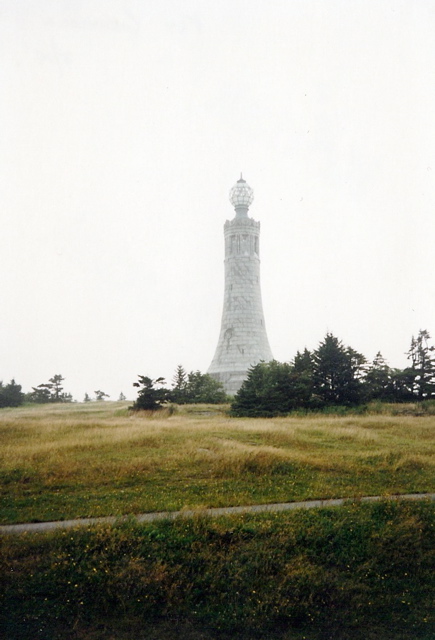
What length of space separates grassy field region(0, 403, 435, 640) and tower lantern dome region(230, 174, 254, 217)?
210ft

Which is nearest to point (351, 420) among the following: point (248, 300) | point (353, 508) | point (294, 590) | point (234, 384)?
point (353, 508)

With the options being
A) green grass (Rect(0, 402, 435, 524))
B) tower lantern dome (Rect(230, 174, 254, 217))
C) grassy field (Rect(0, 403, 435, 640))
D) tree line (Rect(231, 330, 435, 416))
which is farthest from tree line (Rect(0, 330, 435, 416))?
tower lantern dome (Rect(230, 174, 254, 217))

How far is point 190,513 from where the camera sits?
9.77 meters

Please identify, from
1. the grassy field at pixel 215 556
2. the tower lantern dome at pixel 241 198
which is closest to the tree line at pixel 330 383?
the grassy field at pixel 215 556

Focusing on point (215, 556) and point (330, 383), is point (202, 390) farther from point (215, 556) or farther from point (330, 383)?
point (215, 556)

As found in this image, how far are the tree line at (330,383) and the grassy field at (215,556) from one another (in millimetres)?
20370

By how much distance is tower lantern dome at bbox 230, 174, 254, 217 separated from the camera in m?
74.4

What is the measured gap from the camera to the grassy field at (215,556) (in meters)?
7.15

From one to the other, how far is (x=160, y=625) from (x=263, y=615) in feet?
5.42

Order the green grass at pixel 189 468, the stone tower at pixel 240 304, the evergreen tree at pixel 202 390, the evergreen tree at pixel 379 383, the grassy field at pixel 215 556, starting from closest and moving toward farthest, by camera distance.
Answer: the grassy field at pixel 215 556
the green grass at pixel 189 468
the evergreen tree at pixel 379 383
the evergreen tree at pixel 202 390
the stone tower at pixel 240 304

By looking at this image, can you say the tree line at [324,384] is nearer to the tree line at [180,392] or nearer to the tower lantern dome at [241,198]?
the tree line at [180,392]

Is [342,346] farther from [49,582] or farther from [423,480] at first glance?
[49,582]

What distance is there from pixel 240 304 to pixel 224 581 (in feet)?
202

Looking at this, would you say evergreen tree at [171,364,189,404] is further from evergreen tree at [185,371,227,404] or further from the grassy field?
the grassy field
